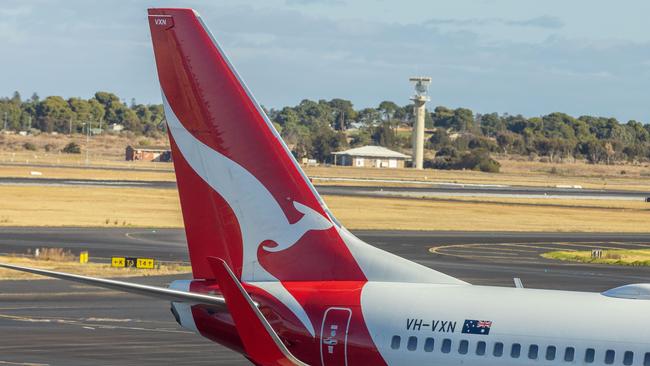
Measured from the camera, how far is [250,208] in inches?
821

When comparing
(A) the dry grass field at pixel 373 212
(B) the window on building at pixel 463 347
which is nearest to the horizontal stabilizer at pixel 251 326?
(B) the window on building at pixel 463 347

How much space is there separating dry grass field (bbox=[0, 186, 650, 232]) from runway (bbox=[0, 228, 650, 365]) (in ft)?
22.4

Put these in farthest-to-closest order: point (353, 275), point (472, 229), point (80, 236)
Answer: point (472, 229), point (80, 236), point (353, 275)

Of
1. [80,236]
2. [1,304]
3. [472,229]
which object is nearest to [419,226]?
[472,229]

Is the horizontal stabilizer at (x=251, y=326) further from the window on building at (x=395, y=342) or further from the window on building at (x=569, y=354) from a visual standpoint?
the window on building at (x=569, y=354)

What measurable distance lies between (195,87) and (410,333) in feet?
19.3

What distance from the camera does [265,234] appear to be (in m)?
20.9

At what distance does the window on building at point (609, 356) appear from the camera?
17.2 meters

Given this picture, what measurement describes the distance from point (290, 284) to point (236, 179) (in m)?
2.10

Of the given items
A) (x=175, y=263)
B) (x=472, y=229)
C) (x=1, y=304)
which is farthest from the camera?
(x=472, y=229)

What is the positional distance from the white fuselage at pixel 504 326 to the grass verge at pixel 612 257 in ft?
171

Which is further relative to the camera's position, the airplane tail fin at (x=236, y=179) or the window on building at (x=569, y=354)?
the airplane tail fin at (x=236, y=179)

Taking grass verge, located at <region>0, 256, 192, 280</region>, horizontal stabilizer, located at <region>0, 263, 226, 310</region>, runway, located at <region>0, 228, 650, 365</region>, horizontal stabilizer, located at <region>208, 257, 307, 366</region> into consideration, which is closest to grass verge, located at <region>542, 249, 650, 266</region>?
runway, located at <region>0, 228, 650, 365</region>

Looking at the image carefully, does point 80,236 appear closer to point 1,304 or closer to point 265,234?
point 1,304
